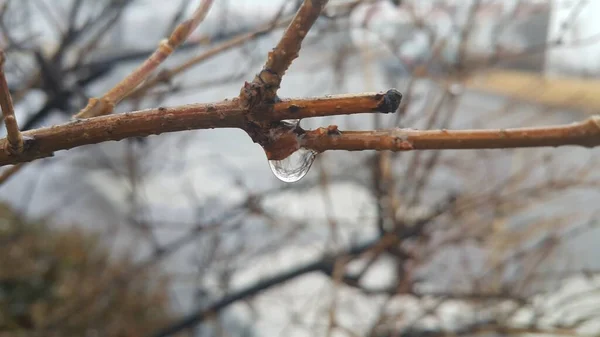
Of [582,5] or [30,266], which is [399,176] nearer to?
[582,5]

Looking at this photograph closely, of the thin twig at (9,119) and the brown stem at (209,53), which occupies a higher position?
the brown stem at (209,53)

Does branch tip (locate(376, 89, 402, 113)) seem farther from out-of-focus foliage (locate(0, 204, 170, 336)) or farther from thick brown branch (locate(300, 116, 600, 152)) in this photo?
out-of-focus foliage (locate(0, 204, 170, 336))

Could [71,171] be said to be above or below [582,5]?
above

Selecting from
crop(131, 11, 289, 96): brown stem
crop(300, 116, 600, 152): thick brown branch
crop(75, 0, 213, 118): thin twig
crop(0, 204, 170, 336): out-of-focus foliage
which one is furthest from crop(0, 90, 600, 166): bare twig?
crop(0, 204, 170, 336): out-of-focus foliage

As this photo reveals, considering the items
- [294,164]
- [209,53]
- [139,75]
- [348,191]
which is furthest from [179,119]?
[348,191]

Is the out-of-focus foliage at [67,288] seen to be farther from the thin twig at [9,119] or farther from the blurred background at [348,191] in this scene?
the thin twig at [9,119]

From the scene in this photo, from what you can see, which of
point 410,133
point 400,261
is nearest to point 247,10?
point 400,261

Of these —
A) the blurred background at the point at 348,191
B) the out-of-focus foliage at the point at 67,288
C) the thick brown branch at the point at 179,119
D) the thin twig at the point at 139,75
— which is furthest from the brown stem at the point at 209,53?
the out-of-focus foliage at the point at 67,288
